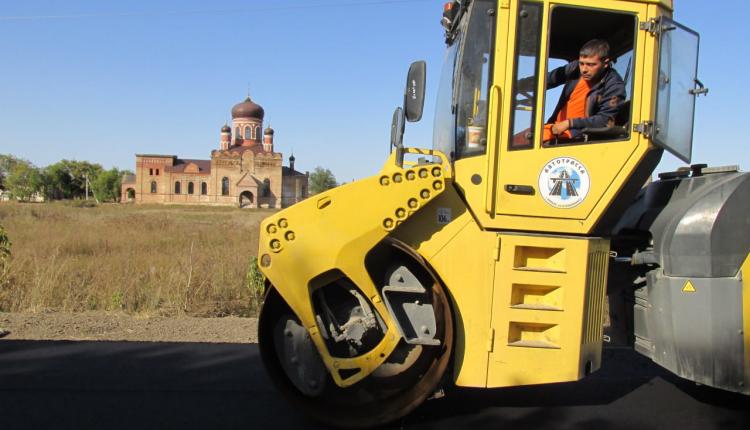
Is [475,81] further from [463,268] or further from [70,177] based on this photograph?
[70,177]

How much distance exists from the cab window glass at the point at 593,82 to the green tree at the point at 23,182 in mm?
115938

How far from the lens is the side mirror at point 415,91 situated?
3729mm

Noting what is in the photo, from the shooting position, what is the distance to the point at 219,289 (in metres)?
9.08

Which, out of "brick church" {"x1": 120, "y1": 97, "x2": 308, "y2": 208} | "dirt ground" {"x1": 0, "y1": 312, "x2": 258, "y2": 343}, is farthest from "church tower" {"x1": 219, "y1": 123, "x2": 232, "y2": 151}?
"dirt ground" {"x1": 0, "y1": 312, "x2": 258, "y2": 343}

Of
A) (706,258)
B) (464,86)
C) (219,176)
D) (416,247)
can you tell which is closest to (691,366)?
(706,258)

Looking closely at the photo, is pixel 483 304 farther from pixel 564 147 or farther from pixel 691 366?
pixel 691 366

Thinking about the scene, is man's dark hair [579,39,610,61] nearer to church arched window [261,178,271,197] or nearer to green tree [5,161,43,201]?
church arched window [261,178,271,197]

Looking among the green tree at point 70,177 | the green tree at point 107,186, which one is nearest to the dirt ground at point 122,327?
the green tree at point 107,186

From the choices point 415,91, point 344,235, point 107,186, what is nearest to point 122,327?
point 344,235

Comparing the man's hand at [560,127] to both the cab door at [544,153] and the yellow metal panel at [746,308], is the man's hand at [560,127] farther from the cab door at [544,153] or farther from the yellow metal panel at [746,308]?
the yellow metal panel at [746,308]

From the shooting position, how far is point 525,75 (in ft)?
11.9

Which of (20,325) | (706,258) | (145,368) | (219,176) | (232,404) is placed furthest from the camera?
(219,176)

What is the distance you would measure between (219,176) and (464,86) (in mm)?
81443

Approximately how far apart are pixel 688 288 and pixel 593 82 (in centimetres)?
146
